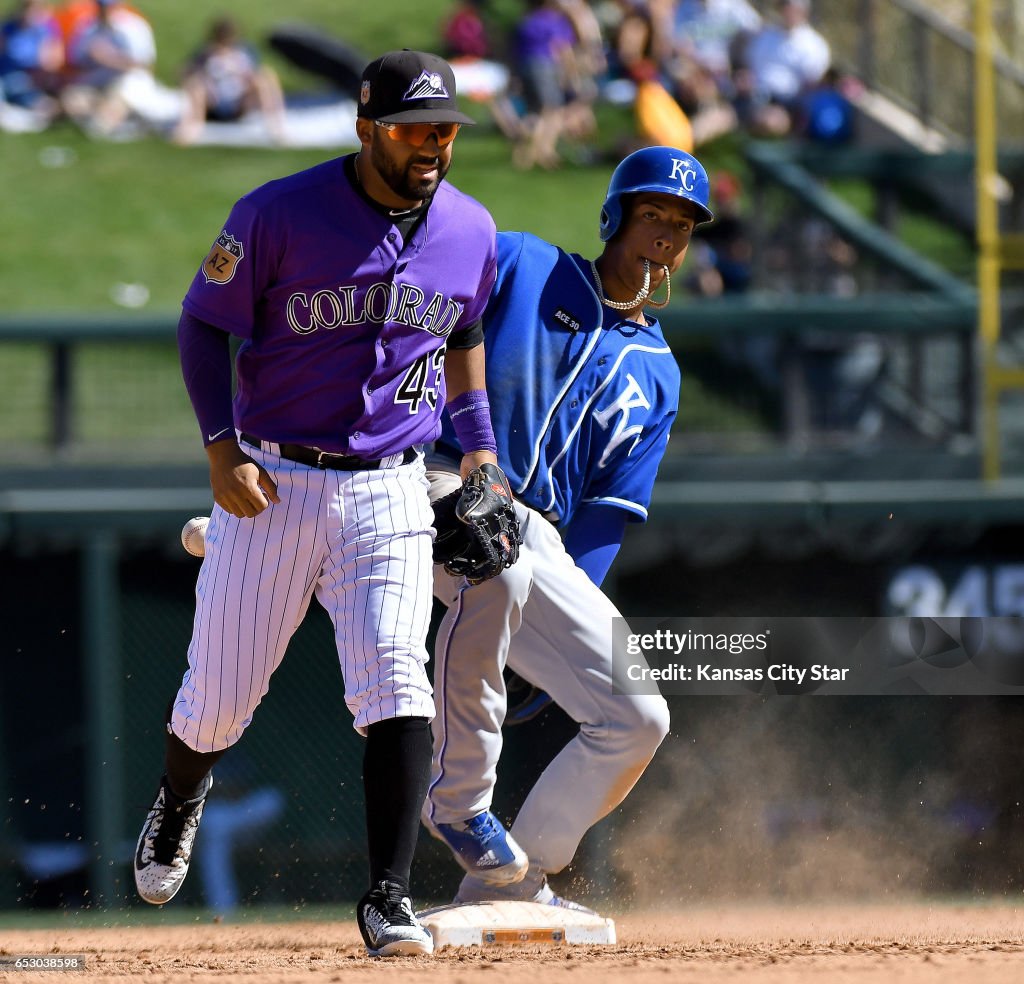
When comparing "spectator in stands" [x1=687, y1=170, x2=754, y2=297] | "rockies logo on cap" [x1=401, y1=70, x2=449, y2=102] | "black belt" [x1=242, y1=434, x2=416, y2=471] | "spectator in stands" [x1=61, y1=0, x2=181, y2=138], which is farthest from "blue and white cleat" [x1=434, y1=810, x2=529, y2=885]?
"spectator in stands" [x1=61, y1=0, x2=181, y2=138]

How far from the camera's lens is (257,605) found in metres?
3.59

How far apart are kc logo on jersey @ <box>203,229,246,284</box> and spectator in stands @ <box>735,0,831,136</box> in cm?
810

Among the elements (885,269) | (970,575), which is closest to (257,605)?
(970,575)

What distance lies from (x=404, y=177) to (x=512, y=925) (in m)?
1.80

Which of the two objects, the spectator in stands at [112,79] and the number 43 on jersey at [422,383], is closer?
the number 43 on jersey at [422,383]

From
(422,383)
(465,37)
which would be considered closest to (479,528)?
(422,383)

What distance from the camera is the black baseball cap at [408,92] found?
135 inches

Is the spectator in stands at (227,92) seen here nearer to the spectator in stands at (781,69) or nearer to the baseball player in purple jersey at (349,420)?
the spectator in stands at (781,69)

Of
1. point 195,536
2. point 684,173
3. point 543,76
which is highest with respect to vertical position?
point 684,173

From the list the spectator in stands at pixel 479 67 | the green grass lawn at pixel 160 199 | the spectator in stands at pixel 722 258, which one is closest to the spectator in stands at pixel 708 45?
the green grass lawn at pixel 160 199

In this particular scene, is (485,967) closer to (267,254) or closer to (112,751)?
(267,254)

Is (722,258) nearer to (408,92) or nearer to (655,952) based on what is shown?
(655,952)

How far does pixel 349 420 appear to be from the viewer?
357cm

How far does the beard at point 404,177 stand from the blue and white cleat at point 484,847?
1.51 m
